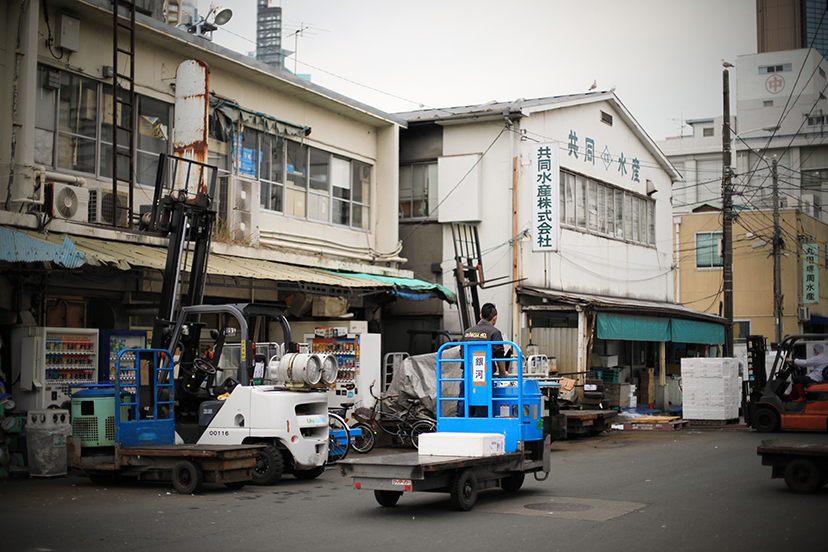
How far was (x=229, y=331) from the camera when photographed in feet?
41.1

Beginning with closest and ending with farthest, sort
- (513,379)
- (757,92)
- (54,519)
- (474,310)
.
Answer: (54,519) < (513,379) < (474,310) < (757,92)

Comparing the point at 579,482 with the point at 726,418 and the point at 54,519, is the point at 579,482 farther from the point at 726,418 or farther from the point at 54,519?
the point at 726,418

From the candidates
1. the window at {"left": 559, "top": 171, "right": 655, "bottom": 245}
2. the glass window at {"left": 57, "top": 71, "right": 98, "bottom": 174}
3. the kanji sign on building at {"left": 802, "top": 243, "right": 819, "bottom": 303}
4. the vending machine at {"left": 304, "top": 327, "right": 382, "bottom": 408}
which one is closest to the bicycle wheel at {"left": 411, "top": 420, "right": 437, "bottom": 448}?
the vending machine at {"left": 304, "top": 327, "right": 382, "bottom": 408}

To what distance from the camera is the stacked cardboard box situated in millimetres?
27516

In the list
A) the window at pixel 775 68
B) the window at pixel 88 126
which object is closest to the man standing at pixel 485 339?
the window at pixel 88 126

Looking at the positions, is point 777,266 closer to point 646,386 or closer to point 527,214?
point 646,386

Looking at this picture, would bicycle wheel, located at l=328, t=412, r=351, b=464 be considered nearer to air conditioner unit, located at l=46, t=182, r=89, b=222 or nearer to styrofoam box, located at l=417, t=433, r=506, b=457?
styrofoam box, located at l=417, t=433, r=506, b=457

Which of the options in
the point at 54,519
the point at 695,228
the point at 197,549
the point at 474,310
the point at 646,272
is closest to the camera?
the point at 197,549

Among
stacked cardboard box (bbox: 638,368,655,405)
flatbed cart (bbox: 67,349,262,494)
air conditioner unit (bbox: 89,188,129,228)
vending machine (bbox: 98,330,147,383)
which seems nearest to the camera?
flatbed cart (bbox: 67,349,262,494)

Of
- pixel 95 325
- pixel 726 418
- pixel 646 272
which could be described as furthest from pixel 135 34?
pixel 646 272

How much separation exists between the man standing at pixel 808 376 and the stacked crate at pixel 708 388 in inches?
99.2

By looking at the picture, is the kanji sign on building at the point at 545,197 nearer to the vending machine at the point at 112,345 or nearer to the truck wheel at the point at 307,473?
the vending machine at the point at 112,345

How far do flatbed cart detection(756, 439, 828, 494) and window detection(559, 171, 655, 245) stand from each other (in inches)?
566

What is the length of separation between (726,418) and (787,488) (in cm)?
1261
